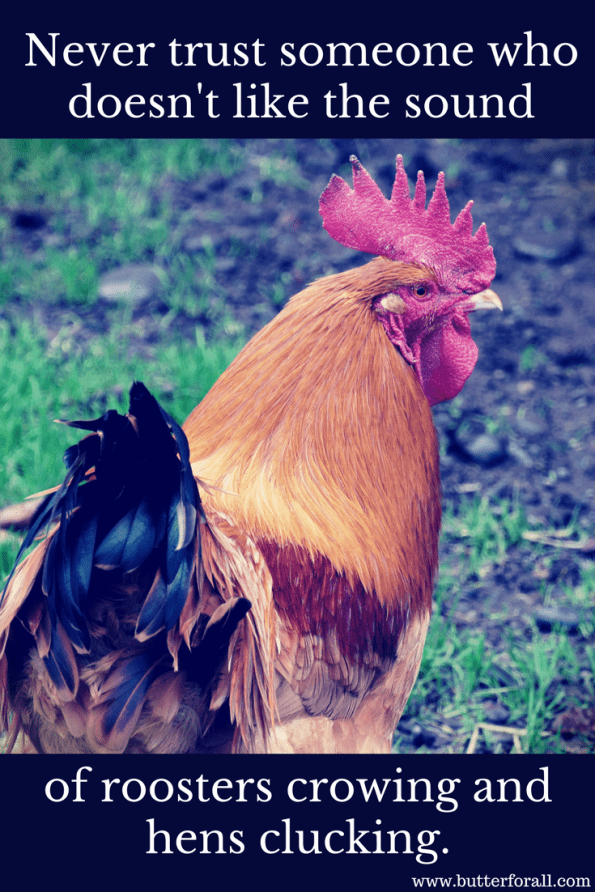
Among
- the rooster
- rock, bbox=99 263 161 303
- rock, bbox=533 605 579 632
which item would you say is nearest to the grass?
rock, bbox=533 605 579 632

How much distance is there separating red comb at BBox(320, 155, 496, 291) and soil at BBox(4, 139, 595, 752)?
5.80ft

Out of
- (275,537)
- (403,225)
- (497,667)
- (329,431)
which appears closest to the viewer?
(275,537)

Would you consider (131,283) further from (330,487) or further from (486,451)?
(330,487)

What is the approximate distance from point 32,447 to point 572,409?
304cm

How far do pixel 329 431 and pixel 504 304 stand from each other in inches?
134

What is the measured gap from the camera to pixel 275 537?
231 cm

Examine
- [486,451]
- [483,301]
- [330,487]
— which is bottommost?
[330,487]

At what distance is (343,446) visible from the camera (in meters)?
2.51

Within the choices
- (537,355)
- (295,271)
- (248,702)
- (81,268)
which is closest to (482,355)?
(537,355)

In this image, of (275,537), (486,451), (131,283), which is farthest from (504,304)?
(275,537)

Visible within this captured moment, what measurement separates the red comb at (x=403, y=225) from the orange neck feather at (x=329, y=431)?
0.43 feet

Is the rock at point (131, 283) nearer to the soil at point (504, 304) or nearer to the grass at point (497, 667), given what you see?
the soil at point (504, 304)

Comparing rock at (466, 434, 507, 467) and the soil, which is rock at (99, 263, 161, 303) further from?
rock at (466, 434, 507, 467)
